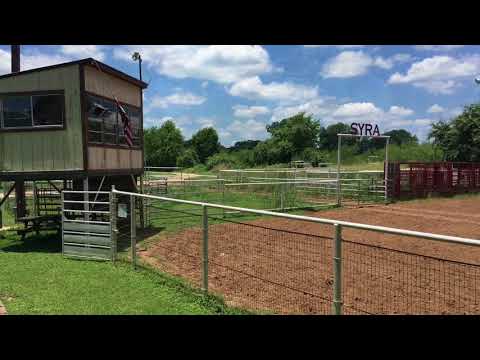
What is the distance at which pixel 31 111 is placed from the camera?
35.3 ft

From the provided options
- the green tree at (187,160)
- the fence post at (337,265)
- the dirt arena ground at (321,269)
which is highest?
the green tree at (187,160)

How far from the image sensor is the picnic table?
11867mm

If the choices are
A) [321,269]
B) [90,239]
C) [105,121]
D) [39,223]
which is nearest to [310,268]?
[321,269]

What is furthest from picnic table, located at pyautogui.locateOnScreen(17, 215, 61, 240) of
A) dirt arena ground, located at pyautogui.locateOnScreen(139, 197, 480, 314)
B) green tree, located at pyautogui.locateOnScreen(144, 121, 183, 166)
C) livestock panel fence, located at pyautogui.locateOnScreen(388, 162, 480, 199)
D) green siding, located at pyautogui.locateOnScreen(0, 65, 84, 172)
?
green tree, located at pyautogui.locateOnScreen(144, 121, 183, 166)

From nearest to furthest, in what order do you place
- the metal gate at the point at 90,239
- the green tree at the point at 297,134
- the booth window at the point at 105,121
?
the metal gate at the point at 90,239 < the booth window at the point at 105,121 < the green tree at the point at 297,134

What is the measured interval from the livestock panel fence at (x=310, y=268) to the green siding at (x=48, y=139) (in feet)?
8.38

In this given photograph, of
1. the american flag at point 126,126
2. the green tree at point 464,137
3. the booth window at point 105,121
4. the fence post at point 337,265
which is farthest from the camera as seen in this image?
the green tree at point 464,137

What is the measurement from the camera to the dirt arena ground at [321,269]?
5.85m

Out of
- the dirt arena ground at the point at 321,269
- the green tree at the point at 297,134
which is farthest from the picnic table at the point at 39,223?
the green tree at the point at 297,134

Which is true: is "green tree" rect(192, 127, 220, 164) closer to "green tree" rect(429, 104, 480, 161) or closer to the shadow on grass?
"green tree" rect(429, 104, 480, 161)

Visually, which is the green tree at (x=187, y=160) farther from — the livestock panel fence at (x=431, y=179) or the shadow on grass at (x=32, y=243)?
the shadow on grass at (x=32, y=243)
